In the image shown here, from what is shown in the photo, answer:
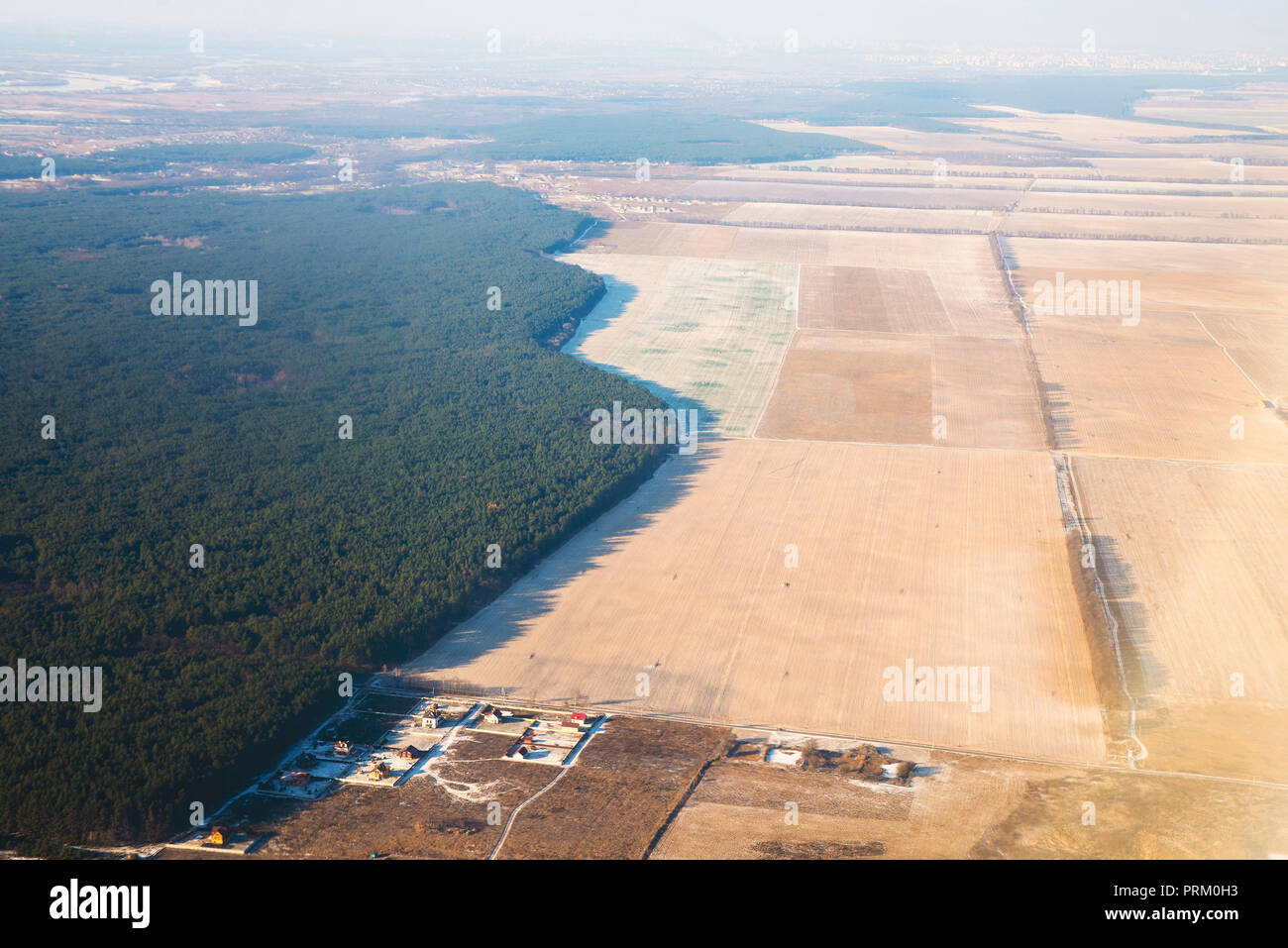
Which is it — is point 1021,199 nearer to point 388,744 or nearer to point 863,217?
point 863,217

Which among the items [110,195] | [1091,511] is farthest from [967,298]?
[110,195]

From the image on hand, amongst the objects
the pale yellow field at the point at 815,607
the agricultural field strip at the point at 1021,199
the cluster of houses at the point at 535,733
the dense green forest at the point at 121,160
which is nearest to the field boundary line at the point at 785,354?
the pale yellow field at the point at 815,607

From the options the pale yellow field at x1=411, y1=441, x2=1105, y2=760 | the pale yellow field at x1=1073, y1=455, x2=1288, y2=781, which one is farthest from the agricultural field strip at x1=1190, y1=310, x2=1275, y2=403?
the pale yellow field at x1=411, y1=441, x2=1105, y2=760

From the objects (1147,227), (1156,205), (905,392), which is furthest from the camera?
(1156,205)

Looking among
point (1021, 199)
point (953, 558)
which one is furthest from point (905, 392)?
point (1021, 199)

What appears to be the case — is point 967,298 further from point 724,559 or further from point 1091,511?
point 724,559

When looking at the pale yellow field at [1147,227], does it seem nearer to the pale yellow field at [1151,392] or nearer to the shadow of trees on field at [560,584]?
the pale yellow field at [1151,392]
